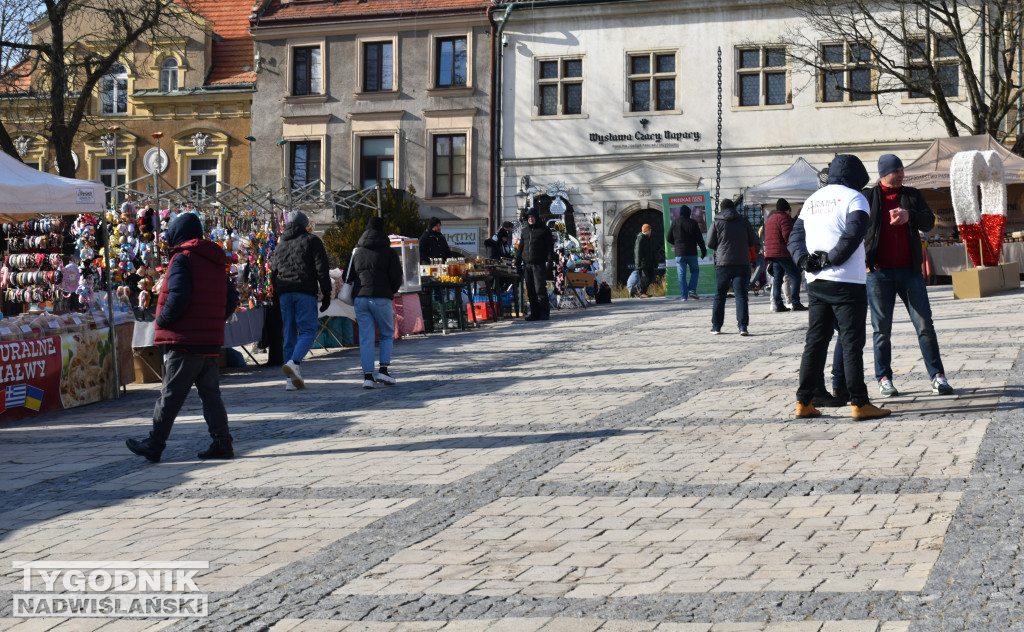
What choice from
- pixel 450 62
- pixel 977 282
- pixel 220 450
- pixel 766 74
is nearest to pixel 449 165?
pixel 450 62

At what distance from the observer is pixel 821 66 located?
106ft

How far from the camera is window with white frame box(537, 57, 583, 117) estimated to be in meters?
36.9

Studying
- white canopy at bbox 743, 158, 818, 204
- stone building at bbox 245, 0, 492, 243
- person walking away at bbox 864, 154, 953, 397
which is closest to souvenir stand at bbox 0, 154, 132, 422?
person walking away at bbox 864, 154, 953, 397

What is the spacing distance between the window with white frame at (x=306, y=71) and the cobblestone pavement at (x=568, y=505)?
27.5 metres

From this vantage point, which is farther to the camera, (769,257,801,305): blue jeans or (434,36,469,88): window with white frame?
(434,36,469,88): window with white frame

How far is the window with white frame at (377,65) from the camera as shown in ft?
129

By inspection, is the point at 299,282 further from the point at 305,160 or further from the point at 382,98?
the point at 305,160

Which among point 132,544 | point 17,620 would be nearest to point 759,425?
point 132,544

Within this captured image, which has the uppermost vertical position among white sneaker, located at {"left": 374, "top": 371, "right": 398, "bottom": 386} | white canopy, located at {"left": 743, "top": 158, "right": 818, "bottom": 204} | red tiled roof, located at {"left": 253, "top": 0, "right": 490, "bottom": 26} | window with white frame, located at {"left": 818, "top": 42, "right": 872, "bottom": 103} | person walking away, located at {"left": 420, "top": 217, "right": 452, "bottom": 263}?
red tiled roof, located at {"left": 253, "top": 0, "right": 490, "bottom": 26}

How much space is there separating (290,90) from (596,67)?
9.34 metres

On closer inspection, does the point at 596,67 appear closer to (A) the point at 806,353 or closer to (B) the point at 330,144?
(B) the point at 330,144

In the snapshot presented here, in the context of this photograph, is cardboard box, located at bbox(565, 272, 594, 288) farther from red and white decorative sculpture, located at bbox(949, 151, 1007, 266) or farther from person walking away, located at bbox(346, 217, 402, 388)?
person walking away, located at bbox(346, 217, 402, 388)

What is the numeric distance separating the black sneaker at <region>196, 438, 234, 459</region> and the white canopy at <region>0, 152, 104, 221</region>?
16.4ft

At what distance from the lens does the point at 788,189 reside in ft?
95.6
